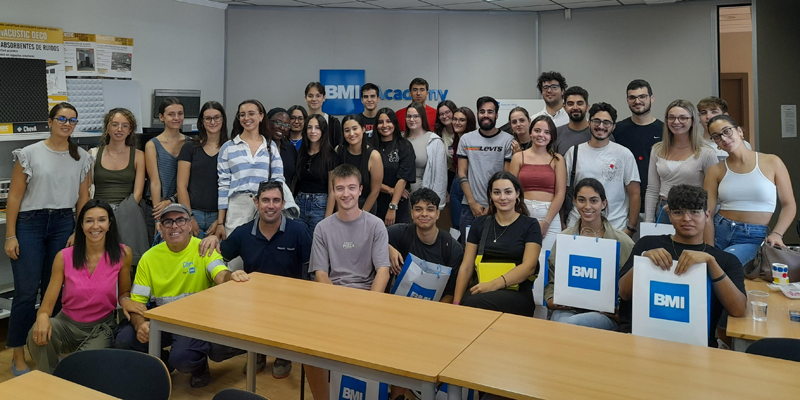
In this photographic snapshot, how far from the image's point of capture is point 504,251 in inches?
138

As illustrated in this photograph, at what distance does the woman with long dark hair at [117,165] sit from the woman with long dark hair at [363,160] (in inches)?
56.2

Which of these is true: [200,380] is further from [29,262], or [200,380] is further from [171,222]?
[29,262]

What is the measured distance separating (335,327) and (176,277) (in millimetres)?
1334

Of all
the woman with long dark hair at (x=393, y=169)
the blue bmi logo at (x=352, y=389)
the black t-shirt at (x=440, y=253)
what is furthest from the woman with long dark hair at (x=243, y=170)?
the blue bmi logo at (x=352, y=389)

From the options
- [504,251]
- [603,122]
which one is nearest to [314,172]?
[504,251]

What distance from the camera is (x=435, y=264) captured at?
3430 millimetres

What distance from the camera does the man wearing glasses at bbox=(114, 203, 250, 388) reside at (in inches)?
134

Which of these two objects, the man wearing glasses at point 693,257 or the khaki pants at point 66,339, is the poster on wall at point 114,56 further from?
the man wearing glasses at point 693,257

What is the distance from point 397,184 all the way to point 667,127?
1.95 metres

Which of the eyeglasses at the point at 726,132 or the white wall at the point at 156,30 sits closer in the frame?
the eyeglasses at the point at 726,132

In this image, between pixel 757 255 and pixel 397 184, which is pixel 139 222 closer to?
pixel 397 184

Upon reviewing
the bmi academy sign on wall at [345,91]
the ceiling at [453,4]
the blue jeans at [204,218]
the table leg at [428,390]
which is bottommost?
the table leg at [428,390]

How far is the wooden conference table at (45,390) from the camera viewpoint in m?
1.96

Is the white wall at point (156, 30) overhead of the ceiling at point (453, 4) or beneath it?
beneath
